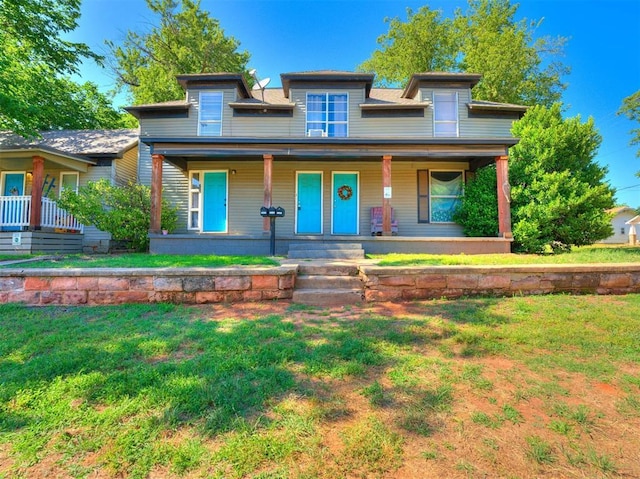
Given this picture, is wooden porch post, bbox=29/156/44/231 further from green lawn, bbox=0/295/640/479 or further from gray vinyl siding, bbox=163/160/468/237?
green lawn, bbox=0/295/640/479

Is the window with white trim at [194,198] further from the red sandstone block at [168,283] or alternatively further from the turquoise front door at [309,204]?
the red sandstone block at [168,283]

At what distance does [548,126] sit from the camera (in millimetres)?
9883

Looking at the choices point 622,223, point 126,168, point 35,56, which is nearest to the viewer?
point 126,168

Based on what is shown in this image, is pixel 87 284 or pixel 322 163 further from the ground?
pixel 322 163

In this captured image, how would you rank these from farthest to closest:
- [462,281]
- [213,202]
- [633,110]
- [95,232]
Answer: [633,110] < [95,232] < [213,202] < [462,281]

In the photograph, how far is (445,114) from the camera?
1081 centimetres

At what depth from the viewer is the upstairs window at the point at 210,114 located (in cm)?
1082

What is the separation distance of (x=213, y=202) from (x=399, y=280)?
8.19m

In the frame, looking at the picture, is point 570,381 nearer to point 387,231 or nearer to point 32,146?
point 387,231

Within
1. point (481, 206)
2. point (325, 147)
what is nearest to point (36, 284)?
point (325, 147)

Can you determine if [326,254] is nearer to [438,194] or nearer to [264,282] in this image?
[264,282]

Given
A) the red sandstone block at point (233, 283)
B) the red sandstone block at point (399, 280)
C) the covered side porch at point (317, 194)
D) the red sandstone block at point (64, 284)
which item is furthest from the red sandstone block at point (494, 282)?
the covered side porch at point (317, 194)

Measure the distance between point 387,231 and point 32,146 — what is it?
34.4 feet

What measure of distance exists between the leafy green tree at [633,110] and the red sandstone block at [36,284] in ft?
83.2
